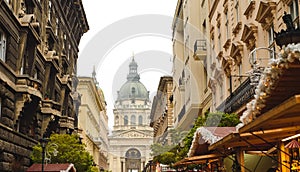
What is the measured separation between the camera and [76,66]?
47.4 meters

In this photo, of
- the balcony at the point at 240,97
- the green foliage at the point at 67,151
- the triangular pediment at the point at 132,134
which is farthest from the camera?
the triangular pediment at the point at 132,134

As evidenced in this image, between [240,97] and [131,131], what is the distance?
147m

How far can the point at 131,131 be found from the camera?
169500 millimetres

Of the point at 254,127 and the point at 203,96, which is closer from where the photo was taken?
the point at 254,127

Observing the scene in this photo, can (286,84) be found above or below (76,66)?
below

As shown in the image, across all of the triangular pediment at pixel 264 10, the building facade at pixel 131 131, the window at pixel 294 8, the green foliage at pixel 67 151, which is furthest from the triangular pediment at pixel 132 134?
the window at pixel 294 8

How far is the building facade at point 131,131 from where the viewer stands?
165337 millimetres

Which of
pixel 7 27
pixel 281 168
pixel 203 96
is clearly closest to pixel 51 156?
pixel 7 27

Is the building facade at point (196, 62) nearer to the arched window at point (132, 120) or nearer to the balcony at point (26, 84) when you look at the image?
the balcony at point (26, 84)

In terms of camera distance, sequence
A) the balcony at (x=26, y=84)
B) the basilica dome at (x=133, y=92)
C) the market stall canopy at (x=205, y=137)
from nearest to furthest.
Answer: the market stall canopy at (x=205, y=137) → the balcony at (x=26, y=84) → the basilica dome at (x=133, y=92)

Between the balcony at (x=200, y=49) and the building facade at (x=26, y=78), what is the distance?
9595 mm

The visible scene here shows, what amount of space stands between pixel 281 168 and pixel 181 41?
46.4 m

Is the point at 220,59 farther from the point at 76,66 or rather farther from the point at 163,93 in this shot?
the point at 163,93

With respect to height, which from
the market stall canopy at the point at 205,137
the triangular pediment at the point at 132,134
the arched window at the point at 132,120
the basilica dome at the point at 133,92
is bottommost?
Answer: the market stall canopy at the point at 205,137
